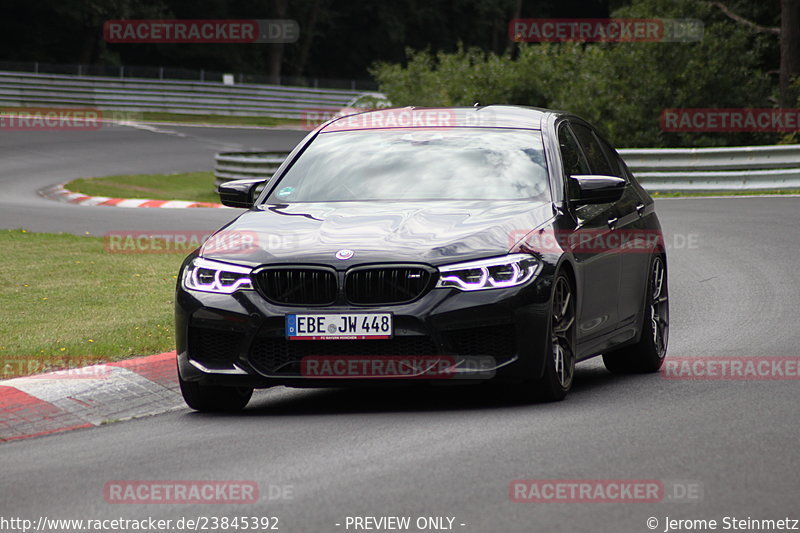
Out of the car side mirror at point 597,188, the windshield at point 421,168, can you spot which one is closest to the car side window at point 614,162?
the windshield at point 421,168

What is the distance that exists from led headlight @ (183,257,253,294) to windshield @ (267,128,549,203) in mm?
1079

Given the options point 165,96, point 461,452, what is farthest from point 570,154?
point 165,96

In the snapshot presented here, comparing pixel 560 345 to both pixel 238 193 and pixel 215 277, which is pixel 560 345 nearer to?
pixel 215 277

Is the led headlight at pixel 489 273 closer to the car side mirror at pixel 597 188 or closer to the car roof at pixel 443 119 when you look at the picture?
the car side mirror at pixel 597 188

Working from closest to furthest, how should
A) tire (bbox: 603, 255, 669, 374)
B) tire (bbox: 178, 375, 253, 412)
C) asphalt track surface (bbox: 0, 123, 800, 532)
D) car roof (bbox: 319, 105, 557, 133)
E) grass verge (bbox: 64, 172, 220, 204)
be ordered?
asphalt track surface (bbox: 0, 123, 800, 532) → tire (bbox: 178, 375, 253, 412) → car roof (bbox: 319, 105, 557, 133) → tire (bbox: 603, 255, 669, 374) → grass verge (bbox: 64, 172, 220, 204)

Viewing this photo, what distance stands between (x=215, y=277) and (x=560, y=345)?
1886 millimetres

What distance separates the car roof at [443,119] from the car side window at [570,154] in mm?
171

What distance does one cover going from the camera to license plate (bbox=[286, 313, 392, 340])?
24.0 ft

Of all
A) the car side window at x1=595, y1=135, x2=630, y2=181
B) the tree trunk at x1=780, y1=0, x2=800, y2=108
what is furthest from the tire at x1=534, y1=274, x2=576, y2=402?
the tree trunk at x1=780, y1=0, x2=800, y2=108

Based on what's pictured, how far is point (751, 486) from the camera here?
5.63 m

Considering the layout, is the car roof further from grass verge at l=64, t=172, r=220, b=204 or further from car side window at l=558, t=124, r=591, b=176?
grass verge at l=64, t=172, r=220, b=204

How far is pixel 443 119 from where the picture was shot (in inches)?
361

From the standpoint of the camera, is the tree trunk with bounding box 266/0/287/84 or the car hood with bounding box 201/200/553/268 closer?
the car hood with bounding box 201/200/553/268

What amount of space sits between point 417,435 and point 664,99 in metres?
25.5
